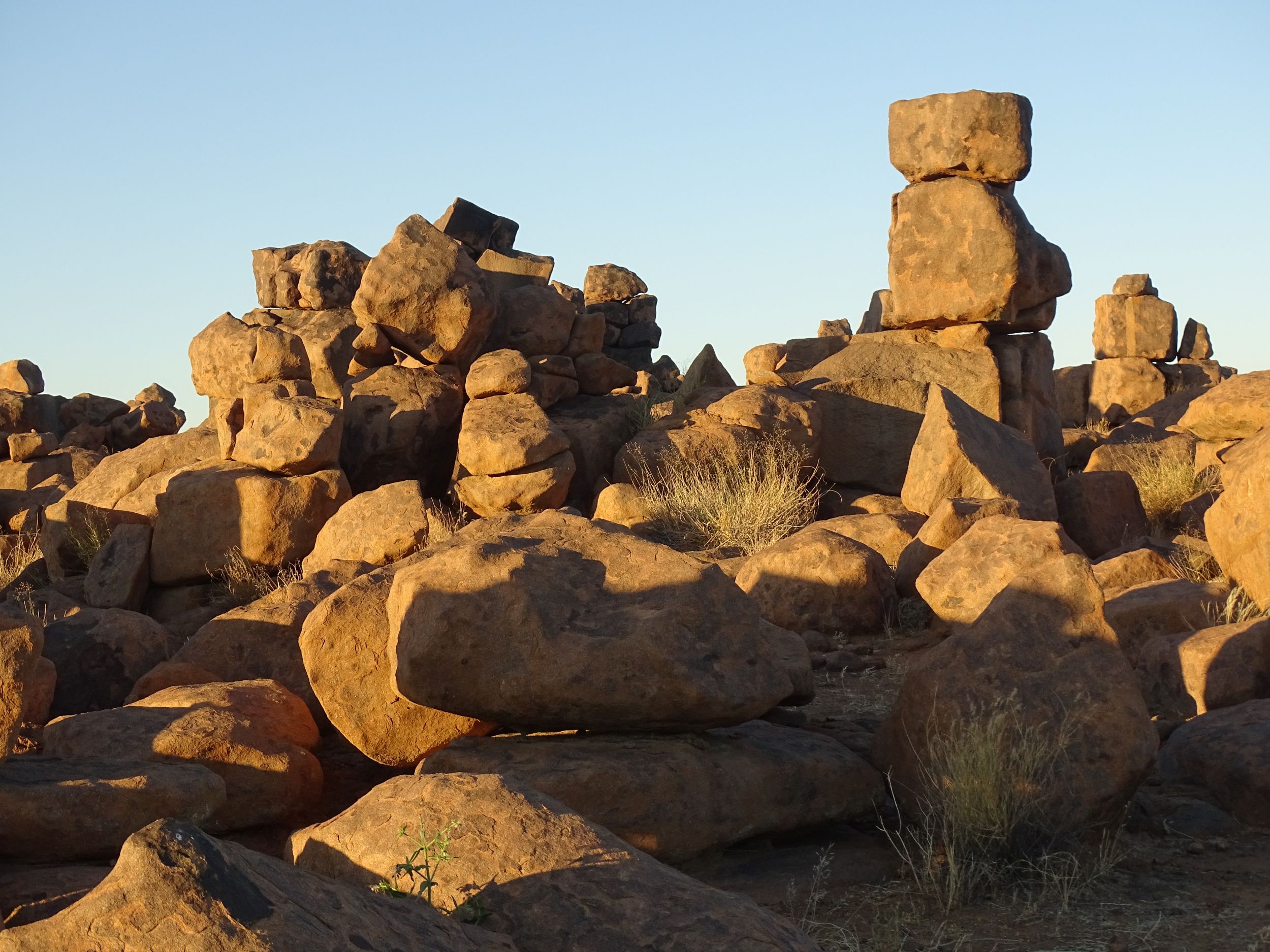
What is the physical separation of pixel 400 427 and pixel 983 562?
703cm

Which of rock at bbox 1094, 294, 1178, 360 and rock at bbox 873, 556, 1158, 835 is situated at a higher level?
rock at bbox 1094, 294, 1178, 360

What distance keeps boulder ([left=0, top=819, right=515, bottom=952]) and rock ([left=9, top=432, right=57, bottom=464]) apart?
1757 centimetres

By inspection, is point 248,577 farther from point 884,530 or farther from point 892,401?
point 892,401

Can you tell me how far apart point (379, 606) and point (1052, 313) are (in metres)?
9.82

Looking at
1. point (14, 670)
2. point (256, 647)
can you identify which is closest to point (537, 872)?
point (14, 670)

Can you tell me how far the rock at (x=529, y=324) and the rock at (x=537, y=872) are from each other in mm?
10548

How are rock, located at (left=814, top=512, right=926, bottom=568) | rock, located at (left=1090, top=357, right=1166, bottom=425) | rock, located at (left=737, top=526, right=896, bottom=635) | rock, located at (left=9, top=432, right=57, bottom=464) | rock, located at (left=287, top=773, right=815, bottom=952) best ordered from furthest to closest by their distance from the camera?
rock, located at (left=1090, top=357, right=1166, bottom=425), rock, located at (left=9, top=432, right=57, bottom=464), rock, located at (left=814, top=512, right=926, bottom=568), rock, located at (left=737, top=526, right=896, bottom=635), rock, located at (left=287, top=773, right=815, bottom=952)

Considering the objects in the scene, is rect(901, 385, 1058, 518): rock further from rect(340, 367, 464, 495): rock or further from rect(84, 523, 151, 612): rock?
rect(84, 523, 151, 612): rock

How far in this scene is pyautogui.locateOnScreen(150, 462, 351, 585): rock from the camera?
38.7 ft

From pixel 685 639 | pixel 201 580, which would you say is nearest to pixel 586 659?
pixel 685 639

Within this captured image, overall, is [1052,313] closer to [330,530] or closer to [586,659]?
[330,530]

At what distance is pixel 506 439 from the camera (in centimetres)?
1207

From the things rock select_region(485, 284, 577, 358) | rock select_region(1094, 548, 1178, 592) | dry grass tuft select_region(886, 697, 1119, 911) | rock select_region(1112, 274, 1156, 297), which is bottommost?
dry grass tuft select_region(886, 697, 1119, 911)

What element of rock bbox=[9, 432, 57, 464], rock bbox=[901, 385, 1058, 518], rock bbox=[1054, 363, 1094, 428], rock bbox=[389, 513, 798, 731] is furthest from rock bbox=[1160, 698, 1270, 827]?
rock bbox=[1054, 363, 1094, 428]
